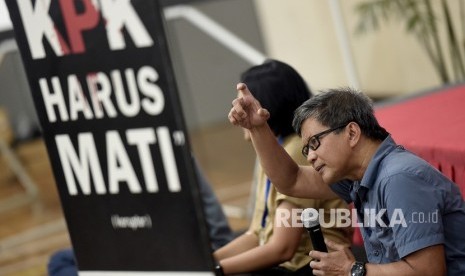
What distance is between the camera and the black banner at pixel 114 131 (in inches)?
55.0

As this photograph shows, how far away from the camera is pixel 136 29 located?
1.39 meters

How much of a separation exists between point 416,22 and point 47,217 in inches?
124

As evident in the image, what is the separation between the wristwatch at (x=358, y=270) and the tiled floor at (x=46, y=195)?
9.56ft

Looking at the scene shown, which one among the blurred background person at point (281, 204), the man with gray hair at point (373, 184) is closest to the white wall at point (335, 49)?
the blurred background person at point (281, 204)

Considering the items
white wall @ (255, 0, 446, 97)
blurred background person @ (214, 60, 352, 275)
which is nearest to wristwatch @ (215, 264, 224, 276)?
blurred background person @ (214, 60, 352, 275)

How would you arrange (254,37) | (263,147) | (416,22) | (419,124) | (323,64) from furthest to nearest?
(254,37), (323,64), (416,22), (419,124), (263,147)

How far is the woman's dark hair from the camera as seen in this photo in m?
2.47

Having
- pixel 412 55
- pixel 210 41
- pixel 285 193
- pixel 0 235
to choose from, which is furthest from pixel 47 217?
pixel 285 193

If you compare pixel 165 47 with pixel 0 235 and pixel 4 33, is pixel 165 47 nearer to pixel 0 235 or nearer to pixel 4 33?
pixel 0 235

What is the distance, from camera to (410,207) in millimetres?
1853

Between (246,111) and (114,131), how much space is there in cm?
67

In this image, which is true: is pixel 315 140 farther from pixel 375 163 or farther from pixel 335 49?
pixel 335 49

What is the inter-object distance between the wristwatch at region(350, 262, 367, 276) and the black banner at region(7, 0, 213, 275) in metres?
0.61

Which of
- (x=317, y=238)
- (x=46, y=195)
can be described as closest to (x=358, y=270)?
(x=317, y=238)
